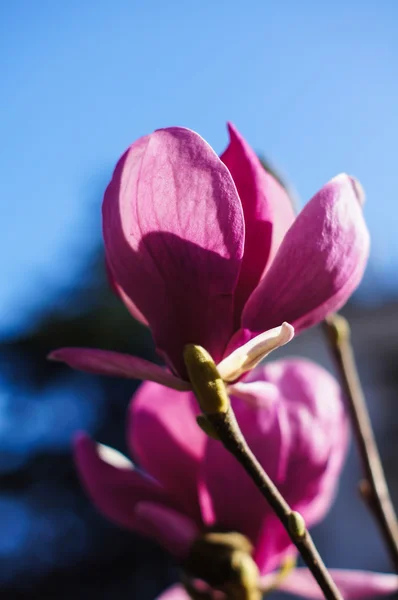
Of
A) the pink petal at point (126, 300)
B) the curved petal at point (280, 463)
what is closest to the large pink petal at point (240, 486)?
the curved petal at point (280, 463)

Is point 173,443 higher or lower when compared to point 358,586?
higher

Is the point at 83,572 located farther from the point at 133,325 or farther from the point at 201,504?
the point at 201,504

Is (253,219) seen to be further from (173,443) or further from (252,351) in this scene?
(173,443)

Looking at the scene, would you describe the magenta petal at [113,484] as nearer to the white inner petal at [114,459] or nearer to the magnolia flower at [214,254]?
the white inner petal at [114,459]

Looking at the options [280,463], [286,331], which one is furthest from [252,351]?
[280,463]

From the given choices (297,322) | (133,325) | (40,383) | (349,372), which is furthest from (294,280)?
(40,383)

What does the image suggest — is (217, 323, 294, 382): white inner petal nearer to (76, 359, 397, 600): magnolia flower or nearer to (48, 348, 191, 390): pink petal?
(48, 348, 191, 390): pink petal
